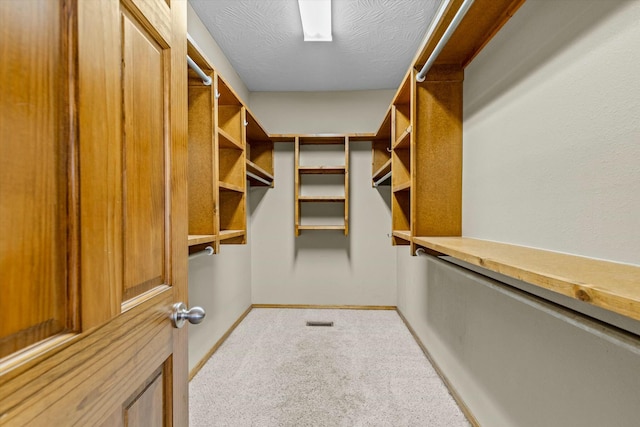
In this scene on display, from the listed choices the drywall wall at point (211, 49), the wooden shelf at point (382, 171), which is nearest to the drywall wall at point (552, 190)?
the wooden shelf at point (382, 171)

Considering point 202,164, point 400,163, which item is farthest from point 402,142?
point 202,164

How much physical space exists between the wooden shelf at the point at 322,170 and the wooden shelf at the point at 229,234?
1.14 meters

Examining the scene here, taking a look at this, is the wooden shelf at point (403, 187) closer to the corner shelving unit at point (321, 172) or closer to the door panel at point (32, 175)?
the corner shelving unit at point (321, 172)

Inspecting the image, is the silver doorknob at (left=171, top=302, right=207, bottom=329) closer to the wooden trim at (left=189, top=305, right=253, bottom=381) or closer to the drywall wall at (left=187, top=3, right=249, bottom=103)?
the wooden trim at (left=189, top=305, right=253, bottom=381)

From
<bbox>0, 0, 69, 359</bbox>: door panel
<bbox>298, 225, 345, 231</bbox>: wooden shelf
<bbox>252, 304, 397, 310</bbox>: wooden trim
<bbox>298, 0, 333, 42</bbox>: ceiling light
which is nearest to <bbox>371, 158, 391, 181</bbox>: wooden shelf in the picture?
<bbox>298, 225, 345, 231</bbox>: wooden shelf

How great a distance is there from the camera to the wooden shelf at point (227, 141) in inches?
72.6

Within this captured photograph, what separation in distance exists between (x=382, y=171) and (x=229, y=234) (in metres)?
1.56

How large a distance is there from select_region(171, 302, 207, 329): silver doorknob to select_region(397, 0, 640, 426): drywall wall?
2.85 feet

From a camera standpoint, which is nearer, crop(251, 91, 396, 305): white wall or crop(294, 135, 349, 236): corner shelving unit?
crop(294, 135, 349, 236): corner shelving unit

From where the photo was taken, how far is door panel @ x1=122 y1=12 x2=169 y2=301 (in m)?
0.61

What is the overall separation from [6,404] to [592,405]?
4.12 ft

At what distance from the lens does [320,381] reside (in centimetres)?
191

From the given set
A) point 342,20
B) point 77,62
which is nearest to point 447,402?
point 77,62

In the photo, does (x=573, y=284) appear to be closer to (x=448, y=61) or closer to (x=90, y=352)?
(x=90, y=352)
